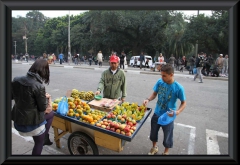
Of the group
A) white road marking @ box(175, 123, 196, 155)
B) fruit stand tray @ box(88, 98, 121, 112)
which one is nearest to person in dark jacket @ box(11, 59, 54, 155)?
fruit stand tray @ box(88, 98, 121, 112)

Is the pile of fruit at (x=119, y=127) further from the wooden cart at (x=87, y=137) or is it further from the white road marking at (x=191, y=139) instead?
the white road marking at (x=191, y=139)

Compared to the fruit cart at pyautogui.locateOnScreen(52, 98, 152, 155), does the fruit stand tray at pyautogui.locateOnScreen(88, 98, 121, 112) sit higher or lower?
higher

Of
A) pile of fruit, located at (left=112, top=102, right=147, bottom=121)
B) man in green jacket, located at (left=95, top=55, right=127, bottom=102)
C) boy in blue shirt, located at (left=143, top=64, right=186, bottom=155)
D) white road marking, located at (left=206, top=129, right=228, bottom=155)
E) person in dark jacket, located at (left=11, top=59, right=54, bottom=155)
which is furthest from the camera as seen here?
man in green jacket, located at (left=95, top=55, right=127, bottom=102)

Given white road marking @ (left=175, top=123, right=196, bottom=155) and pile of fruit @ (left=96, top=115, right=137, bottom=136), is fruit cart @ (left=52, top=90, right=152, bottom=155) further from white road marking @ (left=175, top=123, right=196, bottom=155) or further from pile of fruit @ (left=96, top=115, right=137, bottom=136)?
white road marking @ (left=175, top=123, right=196, bottom=155)

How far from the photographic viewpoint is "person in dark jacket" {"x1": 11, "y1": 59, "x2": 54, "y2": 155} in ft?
7.95

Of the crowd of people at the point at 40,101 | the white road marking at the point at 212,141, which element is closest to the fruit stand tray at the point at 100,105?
the crowd of people at the point at 40,101

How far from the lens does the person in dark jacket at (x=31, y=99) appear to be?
95.4 inches

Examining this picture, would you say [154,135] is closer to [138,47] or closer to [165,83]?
[165,83]

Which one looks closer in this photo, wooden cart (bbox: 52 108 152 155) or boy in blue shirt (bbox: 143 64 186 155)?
wooden cart (bbox: 52 108 152 155)

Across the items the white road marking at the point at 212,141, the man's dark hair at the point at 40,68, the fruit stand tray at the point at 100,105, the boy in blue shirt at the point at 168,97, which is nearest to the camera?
the man's dark hair at the point at 40,68

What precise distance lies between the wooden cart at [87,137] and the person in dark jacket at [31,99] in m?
0.63

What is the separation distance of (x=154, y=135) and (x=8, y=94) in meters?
2.39

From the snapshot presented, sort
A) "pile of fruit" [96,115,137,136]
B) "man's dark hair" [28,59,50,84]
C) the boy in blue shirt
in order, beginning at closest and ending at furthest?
"man's dark hair" [28,59,50,84] < "pile of fruit" [96,115,137,136] < the boy in blue shirt

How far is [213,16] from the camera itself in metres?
20.2
